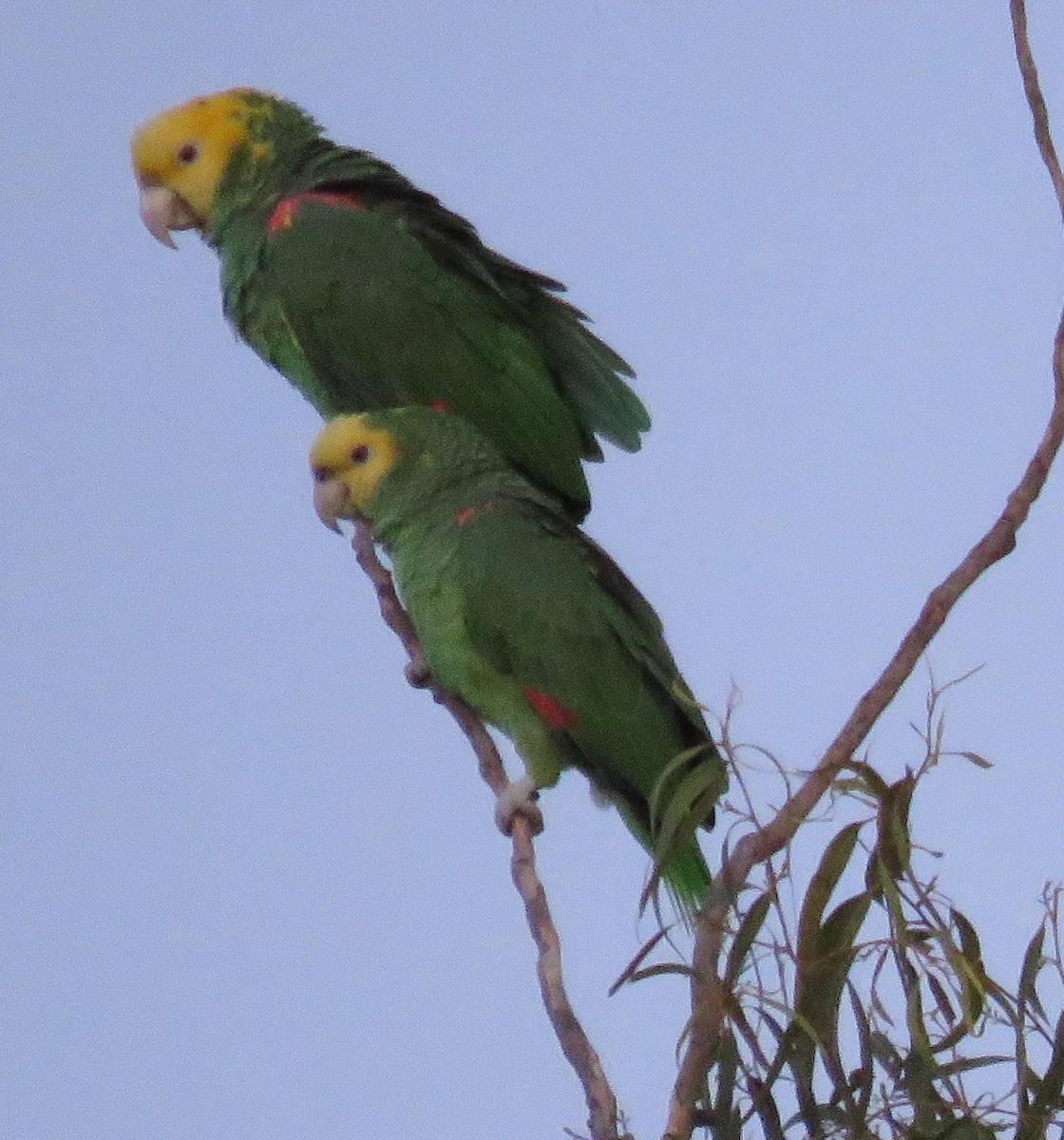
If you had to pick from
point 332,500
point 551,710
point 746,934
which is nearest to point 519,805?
point 551,710

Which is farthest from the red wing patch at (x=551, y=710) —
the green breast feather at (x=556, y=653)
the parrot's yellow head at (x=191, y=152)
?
the parrot's yellow head at (x=191, y=152)

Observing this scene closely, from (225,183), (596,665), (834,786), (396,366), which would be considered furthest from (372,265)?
(834,786)

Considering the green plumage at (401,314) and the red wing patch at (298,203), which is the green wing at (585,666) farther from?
the red wing patch at (298,203)

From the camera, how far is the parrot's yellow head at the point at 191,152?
10.3ft

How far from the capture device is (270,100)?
10.6 ft

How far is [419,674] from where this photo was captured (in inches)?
103

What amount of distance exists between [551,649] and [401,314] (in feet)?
2.42

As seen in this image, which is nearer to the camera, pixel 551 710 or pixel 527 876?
pixel 527 876

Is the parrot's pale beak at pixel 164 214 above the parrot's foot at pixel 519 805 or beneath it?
above

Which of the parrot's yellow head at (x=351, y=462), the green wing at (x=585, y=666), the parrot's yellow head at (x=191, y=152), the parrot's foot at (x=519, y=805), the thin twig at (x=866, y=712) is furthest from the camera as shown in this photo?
the parrot's yellow head at (x=191, y=152)

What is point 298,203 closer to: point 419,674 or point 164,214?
point 164,214

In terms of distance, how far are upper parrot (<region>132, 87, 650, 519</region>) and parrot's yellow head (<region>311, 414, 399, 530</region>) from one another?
0.20 m

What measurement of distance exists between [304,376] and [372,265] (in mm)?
236

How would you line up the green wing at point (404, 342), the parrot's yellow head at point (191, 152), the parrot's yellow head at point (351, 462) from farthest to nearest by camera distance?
1. the parrot's yellow head at point (191, 152)
2. the green wing at point (404, 342)
3. the parrot's yellow head at point (351, 462)
